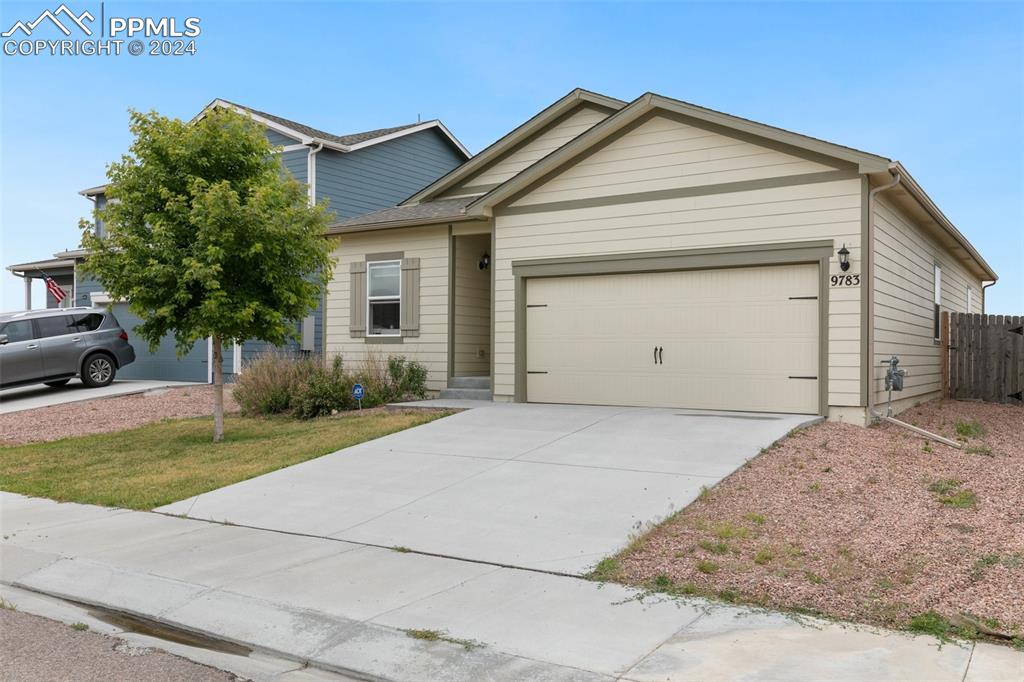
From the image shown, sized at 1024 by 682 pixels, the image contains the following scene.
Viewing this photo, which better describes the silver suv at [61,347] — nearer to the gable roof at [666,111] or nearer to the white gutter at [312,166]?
the white gutter at [312,166]

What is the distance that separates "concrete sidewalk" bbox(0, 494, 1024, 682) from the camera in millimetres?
4199

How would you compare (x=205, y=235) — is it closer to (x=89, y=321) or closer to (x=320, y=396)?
(x=320, y=396)

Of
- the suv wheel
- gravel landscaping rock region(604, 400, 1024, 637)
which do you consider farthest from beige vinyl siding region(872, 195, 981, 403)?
the suv wheel

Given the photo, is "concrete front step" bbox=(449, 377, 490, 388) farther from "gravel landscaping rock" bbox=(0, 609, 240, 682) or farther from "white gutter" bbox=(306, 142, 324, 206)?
"gravel landscaping rock" bbox=(0, 609, 240, 682)

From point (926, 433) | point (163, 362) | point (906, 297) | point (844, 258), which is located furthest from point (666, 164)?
point (163, 362)

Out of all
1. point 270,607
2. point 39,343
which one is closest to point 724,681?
point 270,607

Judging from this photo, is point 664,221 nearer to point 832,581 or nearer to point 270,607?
point 832,581

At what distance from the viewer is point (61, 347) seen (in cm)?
1877

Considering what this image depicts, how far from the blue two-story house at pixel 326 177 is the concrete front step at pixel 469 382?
456 cm

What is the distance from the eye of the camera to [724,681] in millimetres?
3977

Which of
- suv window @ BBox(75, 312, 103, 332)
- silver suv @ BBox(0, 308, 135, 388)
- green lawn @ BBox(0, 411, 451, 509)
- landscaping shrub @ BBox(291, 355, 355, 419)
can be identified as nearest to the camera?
green lawn @ BBox(0, 411, 451, 509)

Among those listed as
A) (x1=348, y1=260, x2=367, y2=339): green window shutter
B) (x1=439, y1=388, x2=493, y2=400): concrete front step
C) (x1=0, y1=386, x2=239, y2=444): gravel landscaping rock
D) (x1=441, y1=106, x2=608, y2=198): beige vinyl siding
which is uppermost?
(x1=441, y1=106, x2=608, y2=198): beige vinyl siding

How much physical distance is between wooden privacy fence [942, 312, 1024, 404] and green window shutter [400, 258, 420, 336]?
34.8 ft

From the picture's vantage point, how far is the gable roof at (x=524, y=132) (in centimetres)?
1598
